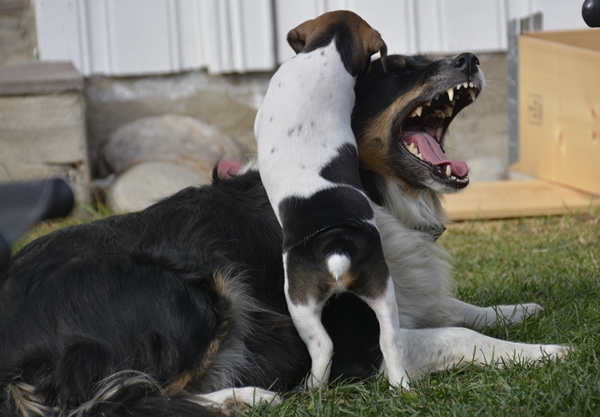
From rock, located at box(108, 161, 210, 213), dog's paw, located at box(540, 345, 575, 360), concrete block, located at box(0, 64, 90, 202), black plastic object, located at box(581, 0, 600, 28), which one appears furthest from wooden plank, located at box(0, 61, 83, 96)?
black plastic object, located at box(581, 0, 600, 28)

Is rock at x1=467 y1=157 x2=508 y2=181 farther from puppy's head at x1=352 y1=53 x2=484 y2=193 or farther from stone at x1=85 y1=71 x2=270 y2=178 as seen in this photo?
puppy's head at x1=352 y1=53 x2=484 y2=193

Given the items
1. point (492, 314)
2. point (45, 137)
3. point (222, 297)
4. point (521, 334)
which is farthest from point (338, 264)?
point (45, 137)

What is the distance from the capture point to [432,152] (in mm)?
2998

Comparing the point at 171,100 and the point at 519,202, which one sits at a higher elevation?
the point at 171,100

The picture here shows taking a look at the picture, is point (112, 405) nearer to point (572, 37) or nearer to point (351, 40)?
point (351, 40)

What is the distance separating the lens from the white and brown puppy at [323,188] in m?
2.43

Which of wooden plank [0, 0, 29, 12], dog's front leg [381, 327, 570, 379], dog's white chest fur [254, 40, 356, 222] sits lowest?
dog's front leg [381, 327, 570, 379]

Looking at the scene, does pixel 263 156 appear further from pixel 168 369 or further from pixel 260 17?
pixel 260 17

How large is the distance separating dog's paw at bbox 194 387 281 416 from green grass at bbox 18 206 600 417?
→ 5cm

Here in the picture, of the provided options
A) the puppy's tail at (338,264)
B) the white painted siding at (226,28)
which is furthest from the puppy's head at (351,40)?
the white painted siding at (226,28)

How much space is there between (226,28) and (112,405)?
4.47 m

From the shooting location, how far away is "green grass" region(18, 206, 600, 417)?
221 centimetres

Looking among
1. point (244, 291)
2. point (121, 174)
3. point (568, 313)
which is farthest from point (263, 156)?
point (121, 174)

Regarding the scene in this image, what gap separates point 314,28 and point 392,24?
358 centimetres
